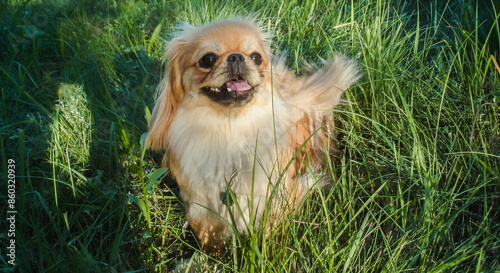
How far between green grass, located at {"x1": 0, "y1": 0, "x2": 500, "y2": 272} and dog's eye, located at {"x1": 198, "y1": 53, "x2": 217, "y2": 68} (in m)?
0.49

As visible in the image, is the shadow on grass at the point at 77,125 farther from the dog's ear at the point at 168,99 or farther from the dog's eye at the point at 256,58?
the dog's eye at the point at 256,58

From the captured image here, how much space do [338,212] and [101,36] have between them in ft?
8.37

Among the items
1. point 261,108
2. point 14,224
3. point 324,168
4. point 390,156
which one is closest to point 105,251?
point 14,224

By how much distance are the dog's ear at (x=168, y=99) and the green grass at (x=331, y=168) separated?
19 cm

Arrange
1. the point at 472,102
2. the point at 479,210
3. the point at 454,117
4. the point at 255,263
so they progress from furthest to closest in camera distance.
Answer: the point at 454,117, the point at 472,102, the point at 479,210, the point at 255,263

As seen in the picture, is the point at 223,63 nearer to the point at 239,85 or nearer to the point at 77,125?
the point at 239,85

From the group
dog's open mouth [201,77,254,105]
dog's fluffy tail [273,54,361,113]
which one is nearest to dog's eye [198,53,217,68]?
dog's open mouth [201,77,254,105]

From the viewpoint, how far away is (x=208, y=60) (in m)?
1.78

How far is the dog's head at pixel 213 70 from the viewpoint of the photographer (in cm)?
169

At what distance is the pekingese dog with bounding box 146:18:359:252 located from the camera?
1.72m

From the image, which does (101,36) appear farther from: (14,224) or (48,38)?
(14,224)

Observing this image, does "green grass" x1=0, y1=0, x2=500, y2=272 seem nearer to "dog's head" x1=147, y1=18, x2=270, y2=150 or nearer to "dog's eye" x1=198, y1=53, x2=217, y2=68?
"dog's head" x1=147, y1=18, x2=270, y2=150

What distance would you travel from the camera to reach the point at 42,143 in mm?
2229

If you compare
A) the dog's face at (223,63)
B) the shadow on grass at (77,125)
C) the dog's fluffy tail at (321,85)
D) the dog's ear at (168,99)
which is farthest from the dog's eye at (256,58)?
the shadow on grass at (77,125)
